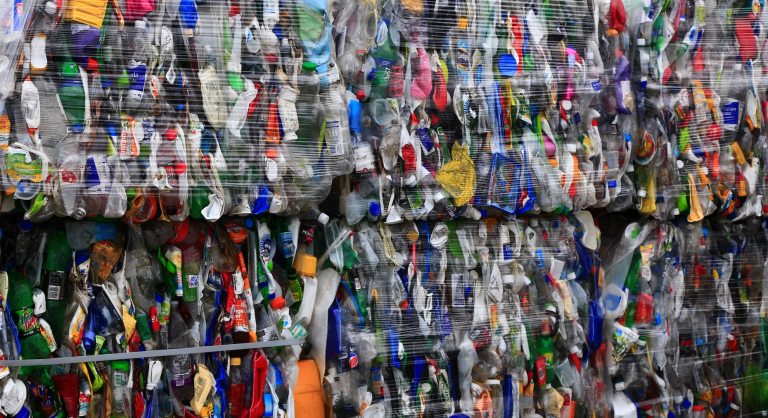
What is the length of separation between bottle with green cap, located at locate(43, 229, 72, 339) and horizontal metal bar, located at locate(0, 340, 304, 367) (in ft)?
0.46

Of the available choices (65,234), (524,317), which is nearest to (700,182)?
(524,317)

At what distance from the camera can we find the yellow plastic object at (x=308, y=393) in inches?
124

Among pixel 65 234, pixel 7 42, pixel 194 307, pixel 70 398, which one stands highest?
pixel 7 42

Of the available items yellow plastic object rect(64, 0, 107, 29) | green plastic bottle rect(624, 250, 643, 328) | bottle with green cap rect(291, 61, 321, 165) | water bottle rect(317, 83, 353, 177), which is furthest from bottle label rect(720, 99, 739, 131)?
yellow plastic object rect(64, 0, 107, 29)

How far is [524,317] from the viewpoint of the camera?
11.8ft

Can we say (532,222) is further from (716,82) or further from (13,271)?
(13,271)

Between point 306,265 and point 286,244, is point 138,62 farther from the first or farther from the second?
point 306,265

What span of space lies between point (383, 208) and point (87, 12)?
Result: 1.22 metres

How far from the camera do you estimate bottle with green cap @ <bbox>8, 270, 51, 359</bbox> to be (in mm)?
2680

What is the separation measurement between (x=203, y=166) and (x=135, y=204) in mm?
255

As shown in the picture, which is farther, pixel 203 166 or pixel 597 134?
pixel 597 134

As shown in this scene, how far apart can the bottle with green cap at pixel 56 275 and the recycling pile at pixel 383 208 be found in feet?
0.03

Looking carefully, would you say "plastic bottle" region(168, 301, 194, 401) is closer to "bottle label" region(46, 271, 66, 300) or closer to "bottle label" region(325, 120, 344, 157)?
"bottle label" region(46, 271, 66, 300)

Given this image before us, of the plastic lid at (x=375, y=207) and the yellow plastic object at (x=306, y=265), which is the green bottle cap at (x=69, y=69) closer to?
the yellow plastic object at (x=306, y=265)
